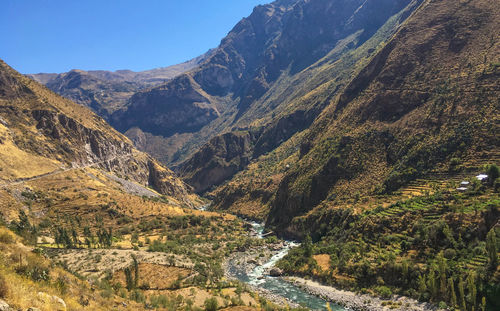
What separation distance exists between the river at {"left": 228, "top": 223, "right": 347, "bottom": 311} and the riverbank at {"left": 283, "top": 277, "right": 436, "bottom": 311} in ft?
3.70

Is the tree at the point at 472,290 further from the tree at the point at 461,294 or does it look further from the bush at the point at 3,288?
the bush at the point at 3,288

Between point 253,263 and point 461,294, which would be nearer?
point 461,294

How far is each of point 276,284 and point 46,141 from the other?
94.6 metres

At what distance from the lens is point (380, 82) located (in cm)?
9662

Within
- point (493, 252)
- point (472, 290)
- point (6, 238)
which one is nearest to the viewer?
point (6, 238)

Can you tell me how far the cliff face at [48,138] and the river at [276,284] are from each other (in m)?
64.9

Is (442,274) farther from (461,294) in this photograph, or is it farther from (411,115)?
(411,115)

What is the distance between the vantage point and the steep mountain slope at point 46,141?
8369 cm

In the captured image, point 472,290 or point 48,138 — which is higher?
point 48,138

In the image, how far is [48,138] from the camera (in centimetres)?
10244

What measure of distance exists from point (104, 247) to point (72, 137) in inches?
3043

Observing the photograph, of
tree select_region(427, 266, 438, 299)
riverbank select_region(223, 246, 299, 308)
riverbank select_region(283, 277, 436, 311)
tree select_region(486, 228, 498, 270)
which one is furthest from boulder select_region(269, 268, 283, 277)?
tree select_region(486, 228, 498, 270)

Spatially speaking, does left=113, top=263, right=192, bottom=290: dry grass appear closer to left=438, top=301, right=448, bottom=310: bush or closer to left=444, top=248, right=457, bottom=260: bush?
left=438, top=301, right=448, bottom=310: bush

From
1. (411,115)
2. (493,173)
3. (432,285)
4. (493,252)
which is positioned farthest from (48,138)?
(493,173)
